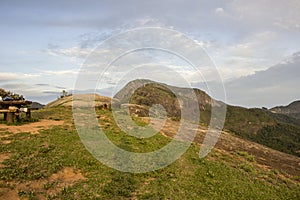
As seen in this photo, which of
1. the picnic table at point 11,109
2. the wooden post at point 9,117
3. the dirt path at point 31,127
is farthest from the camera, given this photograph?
the wooden post at point 9,117

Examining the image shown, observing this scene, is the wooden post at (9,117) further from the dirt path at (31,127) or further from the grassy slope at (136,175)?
the grassy slope at (136,175)

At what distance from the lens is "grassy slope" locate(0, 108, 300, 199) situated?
1414cm

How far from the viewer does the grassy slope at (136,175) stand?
1414 centimetres

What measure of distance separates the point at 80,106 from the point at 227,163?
2653cm

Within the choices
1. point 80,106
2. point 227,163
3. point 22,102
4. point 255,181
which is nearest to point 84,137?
point 22,102

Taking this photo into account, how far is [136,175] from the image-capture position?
55.2 feet

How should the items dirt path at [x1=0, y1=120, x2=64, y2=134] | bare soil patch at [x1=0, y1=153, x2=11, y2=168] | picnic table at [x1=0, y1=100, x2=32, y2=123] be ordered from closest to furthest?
bare soil patch at [x1=0, y1=153, x2=11, y2=168] < dirt path at [x1=0, y1=120, x2=64, y2=134] < picnic table at [x1=0, y1=100, x2=32, y2=123]

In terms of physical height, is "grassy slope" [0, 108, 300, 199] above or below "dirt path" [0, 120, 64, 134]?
below

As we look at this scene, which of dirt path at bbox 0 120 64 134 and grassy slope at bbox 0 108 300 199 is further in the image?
dirt path at bbox 0 120 64 134

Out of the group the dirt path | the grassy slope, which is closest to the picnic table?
the dirt path

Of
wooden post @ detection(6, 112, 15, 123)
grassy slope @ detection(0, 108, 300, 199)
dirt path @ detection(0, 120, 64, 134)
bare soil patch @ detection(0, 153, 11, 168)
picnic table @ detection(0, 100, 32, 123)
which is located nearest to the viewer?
grassy slope @ detection(0, 108, 300, 199)

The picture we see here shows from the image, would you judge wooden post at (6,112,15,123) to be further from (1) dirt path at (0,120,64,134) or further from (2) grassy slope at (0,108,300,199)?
(2) grassy slope at (0,108,300,199)

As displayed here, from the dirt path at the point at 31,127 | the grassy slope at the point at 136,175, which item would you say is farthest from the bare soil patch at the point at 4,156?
the dirt path at the point at 31,127

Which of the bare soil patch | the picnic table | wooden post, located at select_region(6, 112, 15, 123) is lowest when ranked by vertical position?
the bare soil patch
